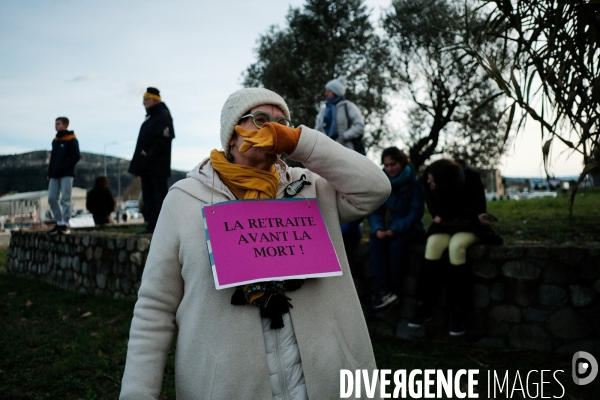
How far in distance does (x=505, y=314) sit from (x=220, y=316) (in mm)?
3855

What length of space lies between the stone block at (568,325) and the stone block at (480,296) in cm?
57

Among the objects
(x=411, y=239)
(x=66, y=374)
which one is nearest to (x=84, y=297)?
(x=66, y=374)

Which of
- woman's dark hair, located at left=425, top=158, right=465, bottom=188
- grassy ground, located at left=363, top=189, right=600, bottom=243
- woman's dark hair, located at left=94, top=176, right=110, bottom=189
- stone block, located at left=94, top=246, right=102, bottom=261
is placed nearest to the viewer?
woman's dark hair, located at left=425, top=158, right=465, bottom=188

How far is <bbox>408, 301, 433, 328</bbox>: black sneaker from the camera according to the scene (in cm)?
521

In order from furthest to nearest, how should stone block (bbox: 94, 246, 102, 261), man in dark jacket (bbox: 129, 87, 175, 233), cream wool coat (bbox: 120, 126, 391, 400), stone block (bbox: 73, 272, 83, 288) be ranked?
1. stone block (bbox: 73, 272, 83, 288)
2. stone block (bbox: 94, 246, 102, 261)
3. man in dark jacket (bbox: 129, 87, 175, 233)
4. cream wool coat (bbox: 120, 126, 391, 400)

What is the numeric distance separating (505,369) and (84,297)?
6.20m

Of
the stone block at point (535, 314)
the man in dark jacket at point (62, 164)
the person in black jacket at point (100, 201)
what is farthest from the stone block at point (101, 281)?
the stone block at point (535, 314)

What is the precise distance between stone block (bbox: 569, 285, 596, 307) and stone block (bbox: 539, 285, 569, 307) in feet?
0.21

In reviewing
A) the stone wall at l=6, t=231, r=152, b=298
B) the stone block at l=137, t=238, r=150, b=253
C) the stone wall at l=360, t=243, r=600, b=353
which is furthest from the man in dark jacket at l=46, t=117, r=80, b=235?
the stone wall at l=360, t=243, r=600, b=353

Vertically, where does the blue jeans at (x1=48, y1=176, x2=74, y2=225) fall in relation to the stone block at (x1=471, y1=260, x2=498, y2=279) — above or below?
above

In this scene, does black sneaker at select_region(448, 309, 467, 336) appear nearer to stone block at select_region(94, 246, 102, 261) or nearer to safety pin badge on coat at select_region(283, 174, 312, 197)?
safety pin badge on coat at select_region(283, 174, 312, 197)

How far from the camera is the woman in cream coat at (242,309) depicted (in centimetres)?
181

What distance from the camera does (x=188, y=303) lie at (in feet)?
6.28

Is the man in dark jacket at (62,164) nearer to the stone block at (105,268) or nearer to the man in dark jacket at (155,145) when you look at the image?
the stone block at (105,268)
